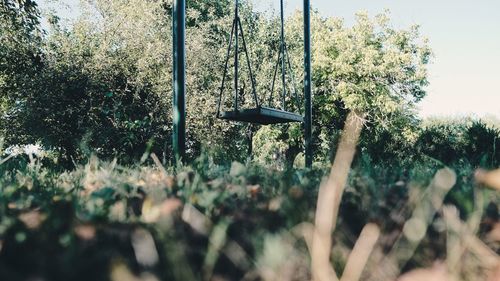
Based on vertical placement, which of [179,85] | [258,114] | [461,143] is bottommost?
[461,143]

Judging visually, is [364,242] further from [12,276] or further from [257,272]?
[12,276]

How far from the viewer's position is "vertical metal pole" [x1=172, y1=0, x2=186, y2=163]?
4480 mm

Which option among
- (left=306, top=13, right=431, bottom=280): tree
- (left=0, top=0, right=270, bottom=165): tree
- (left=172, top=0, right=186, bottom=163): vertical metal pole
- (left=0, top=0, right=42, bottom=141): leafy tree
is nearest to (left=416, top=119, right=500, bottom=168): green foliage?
(left=172, top=0, right=186, bottom=163): vertical metal pole

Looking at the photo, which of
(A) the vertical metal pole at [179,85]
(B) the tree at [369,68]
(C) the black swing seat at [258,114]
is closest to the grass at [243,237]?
(A) the vertical metal pole at [179,85]

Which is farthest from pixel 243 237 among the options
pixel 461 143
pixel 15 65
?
pixel 15 65

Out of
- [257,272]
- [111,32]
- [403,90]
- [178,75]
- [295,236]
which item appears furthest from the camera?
[403,90]

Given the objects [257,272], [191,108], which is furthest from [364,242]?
[191,108]

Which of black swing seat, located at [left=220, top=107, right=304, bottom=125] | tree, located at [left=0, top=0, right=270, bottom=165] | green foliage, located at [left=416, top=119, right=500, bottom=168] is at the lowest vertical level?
green foliage, located at [left=416, top=119, right=500, bottom=168]

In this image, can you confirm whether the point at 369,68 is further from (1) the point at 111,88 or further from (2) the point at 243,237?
(2) the point at 243,237

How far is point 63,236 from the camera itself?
3.18 ft

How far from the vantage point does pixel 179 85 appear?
4.60 meters

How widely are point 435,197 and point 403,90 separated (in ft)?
92.4

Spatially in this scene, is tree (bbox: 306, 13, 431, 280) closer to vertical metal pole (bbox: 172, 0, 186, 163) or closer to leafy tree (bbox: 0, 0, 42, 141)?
leafy tree (bbox: 0, 0, 42, 141)

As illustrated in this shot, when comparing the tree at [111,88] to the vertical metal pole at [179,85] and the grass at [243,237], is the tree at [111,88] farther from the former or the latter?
the grass at [243,237]
